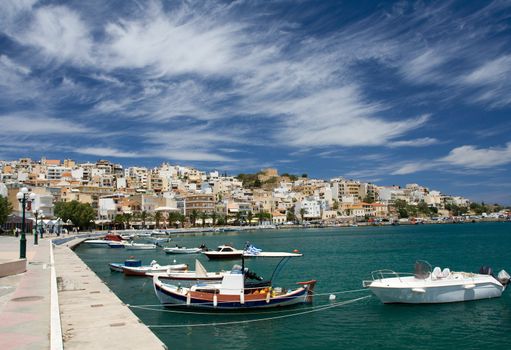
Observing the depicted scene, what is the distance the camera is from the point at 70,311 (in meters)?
14.5

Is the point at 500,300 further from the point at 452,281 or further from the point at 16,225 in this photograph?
the point at 16,225

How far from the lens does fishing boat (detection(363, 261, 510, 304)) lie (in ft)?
71.4

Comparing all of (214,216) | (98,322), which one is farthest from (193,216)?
(98,322)

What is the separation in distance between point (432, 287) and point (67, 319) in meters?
15.9

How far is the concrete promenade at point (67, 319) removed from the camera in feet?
34.8

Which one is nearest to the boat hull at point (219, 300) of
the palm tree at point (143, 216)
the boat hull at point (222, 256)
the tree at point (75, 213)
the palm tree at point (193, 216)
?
the boat hull at point (222, 256)

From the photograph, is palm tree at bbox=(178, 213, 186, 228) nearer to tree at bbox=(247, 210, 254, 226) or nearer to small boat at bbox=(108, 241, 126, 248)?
tree at bbox=(247, 210, 254, 226)

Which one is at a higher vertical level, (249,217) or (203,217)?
(203,217)

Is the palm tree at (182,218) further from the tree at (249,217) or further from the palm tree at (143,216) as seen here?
the tree at (249,217)

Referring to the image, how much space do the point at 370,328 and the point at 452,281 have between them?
6.15 metres

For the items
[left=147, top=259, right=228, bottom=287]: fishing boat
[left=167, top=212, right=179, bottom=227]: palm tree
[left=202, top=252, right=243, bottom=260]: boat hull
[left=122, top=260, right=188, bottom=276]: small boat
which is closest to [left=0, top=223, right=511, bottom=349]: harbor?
[left=147, top=259, right=228, bottom=287]: fishing boat

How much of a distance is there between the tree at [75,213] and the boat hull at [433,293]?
90.1 metres

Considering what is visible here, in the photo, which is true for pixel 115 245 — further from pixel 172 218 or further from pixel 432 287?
pixel 172 218

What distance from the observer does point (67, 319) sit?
526 inches
